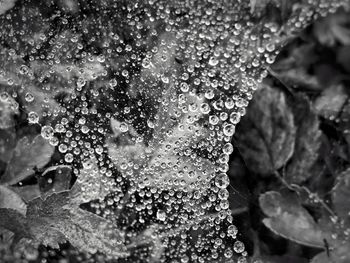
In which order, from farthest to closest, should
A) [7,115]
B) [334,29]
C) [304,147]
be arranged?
[334,29]
[304,147]
[7,115]

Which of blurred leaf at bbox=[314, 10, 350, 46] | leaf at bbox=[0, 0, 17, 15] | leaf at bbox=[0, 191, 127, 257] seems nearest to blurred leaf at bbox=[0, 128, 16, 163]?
leaf at bbox=[0, 191, 127, 257]

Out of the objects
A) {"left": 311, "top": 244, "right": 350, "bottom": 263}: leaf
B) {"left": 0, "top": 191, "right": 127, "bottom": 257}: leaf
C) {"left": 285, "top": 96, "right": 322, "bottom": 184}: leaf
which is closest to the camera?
{"left": 0, "top": 191, "right": 127, "bottom": 257}: leaf

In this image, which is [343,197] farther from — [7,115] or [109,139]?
[7,115]

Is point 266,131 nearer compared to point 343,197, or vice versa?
point 343,197

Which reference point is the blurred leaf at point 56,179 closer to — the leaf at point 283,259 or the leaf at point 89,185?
the leaf at point 89,185

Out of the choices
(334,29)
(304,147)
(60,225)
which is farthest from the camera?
(334,29)

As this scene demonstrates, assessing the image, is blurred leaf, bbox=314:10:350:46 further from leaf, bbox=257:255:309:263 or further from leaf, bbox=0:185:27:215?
leaf, bbox=0:185:27:215

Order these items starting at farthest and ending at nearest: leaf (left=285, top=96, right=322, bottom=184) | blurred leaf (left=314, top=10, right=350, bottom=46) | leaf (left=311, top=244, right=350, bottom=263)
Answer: blurred leaf (left=314, top=10, right=350, bottom=46), leaf (left=285, top=96, right=322, bottom=184), leaf (left=311, top=244, right=350, bottom=263)

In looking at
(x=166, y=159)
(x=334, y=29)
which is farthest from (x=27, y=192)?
(x=334, y=29)
